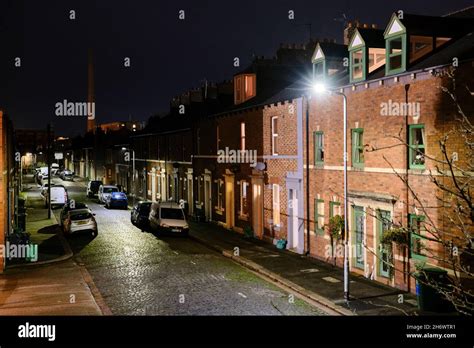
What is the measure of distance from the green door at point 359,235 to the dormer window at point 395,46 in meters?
5.34

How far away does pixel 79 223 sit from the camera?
101 feet

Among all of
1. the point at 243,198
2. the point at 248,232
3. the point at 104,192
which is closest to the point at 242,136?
the point at 243,198

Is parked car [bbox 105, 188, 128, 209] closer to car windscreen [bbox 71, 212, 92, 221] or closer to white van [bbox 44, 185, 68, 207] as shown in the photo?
white van [bbox 44, 185, 68, 207]

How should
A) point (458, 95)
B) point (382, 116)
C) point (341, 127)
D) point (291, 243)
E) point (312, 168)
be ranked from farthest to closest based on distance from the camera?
point (291, 243), point (312, 168), point (341, 127), point (382, 116), point (458, 95)

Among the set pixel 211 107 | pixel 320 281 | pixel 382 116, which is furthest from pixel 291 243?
pixel 211 107

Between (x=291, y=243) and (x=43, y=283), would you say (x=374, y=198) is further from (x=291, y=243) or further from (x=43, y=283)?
(x=43, y=283)

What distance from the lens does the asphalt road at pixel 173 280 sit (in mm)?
16219

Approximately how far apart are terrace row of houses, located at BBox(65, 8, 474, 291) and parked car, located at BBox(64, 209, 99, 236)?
27.4 feet

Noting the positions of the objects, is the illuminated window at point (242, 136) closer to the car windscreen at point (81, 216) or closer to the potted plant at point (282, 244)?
the potted plant at point (282, 244)

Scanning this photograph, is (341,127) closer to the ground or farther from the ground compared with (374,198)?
farther from the ground

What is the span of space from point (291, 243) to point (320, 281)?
6.59m

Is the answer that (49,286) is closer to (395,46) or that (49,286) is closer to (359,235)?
(359,235)

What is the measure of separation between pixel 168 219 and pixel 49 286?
40.7ft

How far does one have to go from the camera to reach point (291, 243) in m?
26.0
